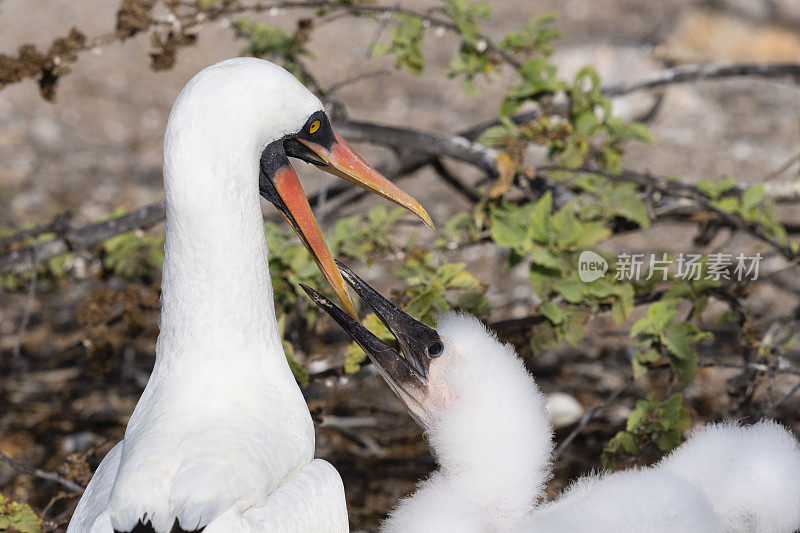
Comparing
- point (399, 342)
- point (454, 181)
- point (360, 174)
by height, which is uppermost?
point (360, 174)

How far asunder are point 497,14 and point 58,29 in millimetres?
4426

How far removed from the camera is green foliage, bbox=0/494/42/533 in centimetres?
251

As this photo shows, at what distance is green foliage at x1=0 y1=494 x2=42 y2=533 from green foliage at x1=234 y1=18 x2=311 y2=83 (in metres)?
2.16

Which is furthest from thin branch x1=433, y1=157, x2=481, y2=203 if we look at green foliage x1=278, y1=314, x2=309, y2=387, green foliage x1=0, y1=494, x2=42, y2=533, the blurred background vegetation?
green foliage x1=0, y1=494, x2=42, y2=533

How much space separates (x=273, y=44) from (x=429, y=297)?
5.27 ft

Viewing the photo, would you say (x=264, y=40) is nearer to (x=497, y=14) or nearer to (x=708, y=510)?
(x=708, y=510)

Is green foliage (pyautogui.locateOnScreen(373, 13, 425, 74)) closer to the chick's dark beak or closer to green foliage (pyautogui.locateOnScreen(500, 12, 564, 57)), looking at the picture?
green foliage (pyautogui.locateOnScreen(500, 12, 564, 57))

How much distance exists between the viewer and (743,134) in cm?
714

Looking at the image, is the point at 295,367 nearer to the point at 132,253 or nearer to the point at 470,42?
the point at 132,253

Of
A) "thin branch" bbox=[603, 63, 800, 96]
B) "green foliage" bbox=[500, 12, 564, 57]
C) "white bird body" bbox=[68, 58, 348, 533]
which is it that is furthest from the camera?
"thin branch" bbox=[603, 63, 800, 96]

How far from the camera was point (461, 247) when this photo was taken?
11.8ft

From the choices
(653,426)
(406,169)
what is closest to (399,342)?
(653,426)

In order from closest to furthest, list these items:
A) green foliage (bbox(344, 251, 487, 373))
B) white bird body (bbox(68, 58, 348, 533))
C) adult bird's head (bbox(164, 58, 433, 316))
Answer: white bird body (bbox(68, 58, 348, 533)), adult bird's head (bbox(164, 58, 433, 316)), green foliage (bbox(344, 251, 487, 373))

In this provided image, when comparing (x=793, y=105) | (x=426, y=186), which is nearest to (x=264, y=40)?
(x=426, y=186)
